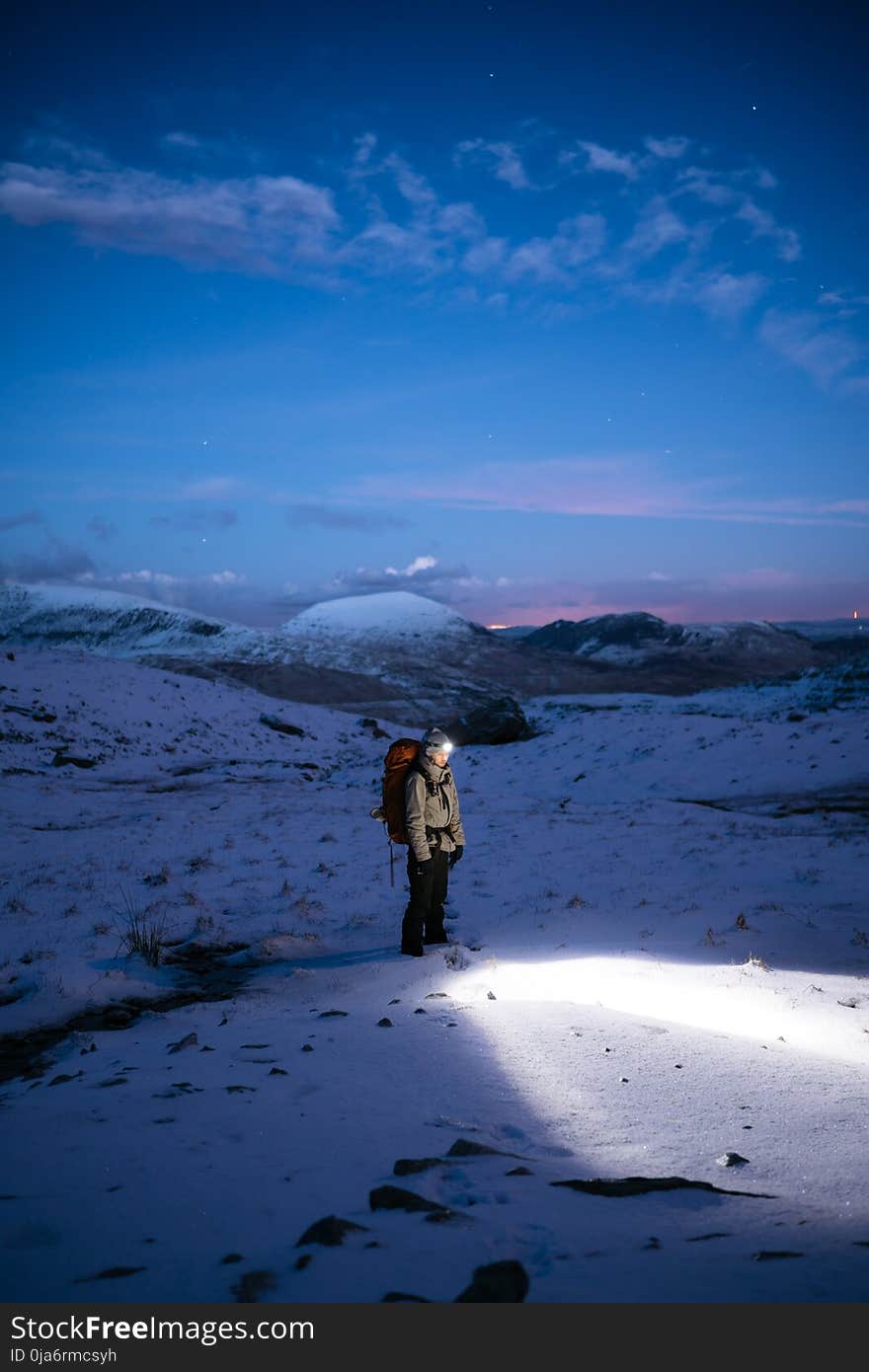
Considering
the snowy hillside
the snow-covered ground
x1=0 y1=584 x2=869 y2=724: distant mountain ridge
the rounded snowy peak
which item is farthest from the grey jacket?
the rounded snowy peak

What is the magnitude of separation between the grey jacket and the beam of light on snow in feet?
4.73

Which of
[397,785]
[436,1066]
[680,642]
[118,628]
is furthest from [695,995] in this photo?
[680,642]

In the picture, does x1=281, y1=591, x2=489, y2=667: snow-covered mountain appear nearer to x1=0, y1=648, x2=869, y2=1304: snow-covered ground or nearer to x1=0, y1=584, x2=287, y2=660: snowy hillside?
x1=0, y1=584, x2=287, y2=660: snowy hillside

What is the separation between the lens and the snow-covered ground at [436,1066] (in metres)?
2.50

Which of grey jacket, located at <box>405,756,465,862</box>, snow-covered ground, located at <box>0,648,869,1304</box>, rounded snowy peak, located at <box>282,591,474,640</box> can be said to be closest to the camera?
snow-covered ground, located at <box>0,648,869,1304</box>

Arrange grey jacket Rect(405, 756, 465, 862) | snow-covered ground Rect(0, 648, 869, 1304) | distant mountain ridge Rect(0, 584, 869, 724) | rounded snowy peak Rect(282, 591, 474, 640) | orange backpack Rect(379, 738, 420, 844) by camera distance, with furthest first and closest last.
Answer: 1. rounded snowy peak Rect(282, 591, 474, 640)
2. distant mountain ridge Rect(0, 584, 869, 724)
3. orange backpack Rect(379, 738, 420, 844)
4. grey jacket Rect(405, 756, 465, 862)
5. snow-covered ground Rect(0, 648, 869, 1304)

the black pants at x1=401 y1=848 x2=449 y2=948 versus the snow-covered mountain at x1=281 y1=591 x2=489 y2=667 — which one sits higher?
the snow-covered mountain at x1=281 y1=591 x2=489 y2=667

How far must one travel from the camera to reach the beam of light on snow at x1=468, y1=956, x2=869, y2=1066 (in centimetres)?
505

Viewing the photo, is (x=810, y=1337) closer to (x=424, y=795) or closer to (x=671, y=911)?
(x=424, y=795)

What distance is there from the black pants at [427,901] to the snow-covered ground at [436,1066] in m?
0.38

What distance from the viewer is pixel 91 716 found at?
98.8 ft

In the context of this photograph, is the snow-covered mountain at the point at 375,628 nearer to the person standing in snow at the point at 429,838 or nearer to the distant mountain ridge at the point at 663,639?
the distant mountain ridge at the point at 663,639

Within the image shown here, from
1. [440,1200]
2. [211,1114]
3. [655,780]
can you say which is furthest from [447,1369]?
[655,780]

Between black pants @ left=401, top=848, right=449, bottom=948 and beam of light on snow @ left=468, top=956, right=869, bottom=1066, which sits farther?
black pants @ left=401, top=848, right=449, bottom=948
